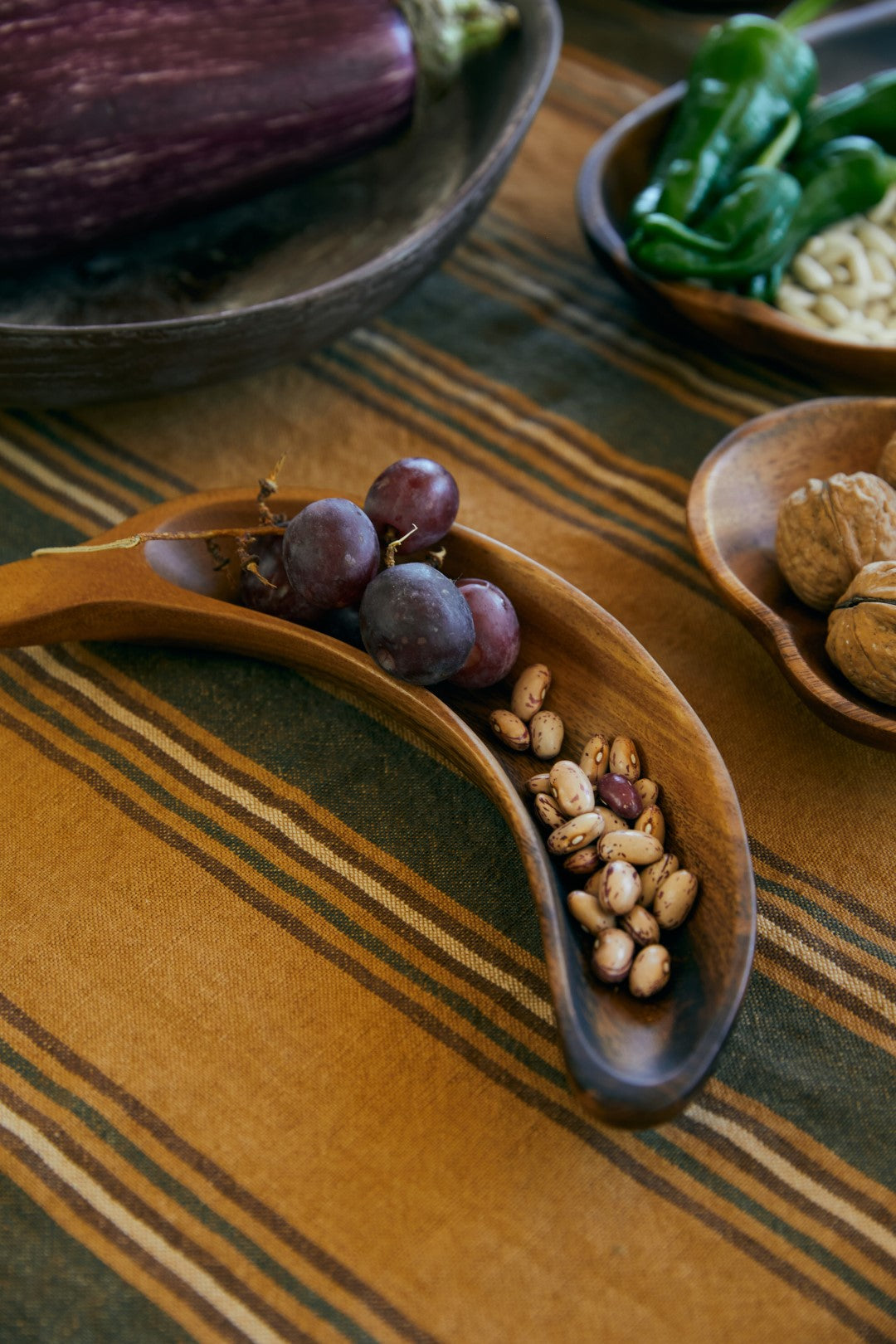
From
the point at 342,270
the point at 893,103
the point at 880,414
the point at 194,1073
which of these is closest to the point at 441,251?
the point at 342,270

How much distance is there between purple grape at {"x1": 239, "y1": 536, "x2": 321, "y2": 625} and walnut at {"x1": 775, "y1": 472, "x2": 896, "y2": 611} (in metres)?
0.27

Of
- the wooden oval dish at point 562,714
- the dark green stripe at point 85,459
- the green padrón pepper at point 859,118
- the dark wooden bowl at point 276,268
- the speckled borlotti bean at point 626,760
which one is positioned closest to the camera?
the wooden oval dish at point 562,714

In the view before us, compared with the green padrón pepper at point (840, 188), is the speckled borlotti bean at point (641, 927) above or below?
below

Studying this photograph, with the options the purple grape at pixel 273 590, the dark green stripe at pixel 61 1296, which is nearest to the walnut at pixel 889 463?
the purple grape at pixel 273 590

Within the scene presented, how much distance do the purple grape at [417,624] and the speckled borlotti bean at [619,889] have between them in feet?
0.39

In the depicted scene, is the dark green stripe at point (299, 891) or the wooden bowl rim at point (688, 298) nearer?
the dark green stripe at point (299, 891)

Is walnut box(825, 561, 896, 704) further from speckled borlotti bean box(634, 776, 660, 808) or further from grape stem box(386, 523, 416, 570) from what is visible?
grape stem box(386, 523, 416, 570)

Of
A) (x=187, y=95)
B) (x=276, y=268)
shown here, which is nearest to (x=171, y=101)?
(x=187, y=95)

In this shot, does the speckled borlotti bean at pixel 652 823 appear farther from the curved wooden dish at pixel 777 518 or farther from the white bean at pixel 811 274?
the white bean at pixel 811 274

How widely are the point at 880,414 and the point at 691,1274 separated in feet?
1.62

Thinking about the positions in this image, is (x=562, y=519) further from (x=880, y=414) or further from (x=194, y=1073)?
(x=194, y=1073)

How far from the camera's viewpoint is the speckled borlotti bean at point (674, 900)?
0.45 metres

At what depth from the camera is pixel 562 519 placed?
27.7 inches

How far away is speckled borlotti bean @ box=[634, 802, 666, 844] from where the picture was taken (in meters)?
0.48
